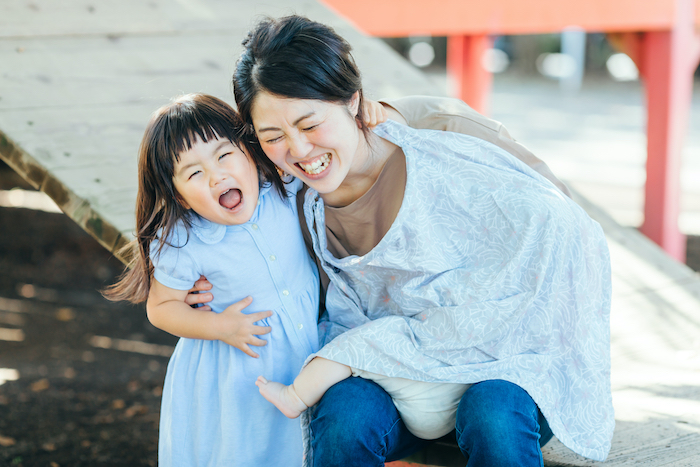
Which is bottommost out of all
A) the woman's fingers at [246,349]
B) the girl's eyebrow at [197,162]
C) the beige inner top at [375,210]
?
the woman's fingers at [246,349]

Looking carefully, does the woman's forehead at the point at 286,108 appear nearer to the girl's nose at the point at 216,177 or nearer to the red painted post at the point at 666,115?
the girl's nose at the point at 216,177

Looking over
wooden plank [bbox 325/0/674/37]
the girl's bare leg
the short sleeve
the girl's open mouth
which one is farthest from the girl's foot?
wooden plank [bbox 325/0/674/37]

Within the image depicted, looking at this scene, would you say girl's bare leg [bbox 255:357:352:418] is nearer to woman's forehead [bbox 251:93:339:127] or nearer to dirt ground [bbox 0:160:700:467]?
woman's forehead [bbox 251:93:339:127]

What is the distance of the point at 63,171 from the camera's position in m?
2.38

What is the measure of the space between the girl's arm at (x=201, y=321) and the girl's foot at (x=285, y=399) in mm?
109

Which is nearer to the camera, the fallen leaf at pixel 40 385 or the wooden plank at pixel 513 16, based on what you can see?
the fallen leaf at pixel 40 385

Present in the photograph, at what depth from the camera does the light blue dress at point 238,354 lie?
180 centimetres

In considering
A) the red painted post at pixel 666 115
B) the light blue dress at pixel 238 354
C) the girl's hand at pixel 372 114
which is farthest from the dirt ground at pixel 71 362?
the red painted post at pixel 666 115

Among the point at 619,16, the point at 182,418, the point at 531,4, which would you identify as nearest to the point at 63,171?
the point at 182,418

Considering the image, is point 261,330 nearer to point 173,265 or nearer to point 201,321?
point 201,321

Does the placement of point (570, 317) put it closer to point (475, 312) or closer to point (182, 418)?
point (475, 312)

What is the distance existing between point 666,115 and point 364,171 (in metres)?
2.92

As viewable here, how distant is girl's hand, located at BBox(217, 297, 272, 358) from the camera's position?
1.77m

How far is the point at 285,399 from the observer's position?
1711mm
